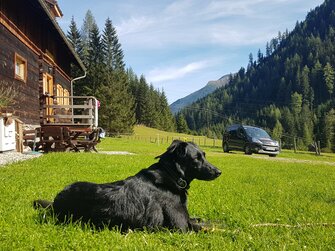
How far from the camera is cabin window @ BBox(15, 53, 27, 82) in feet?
53.6

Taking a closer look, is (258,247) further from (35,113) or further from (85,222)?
(35,113)

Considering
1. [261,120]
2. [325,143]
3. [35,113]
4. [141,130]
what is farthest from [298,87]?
[35,113]

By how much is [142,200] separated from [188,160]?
2.68ft

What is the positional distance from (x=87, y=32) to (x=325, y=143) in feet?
259

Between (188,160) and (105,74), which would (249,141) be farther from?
(105,74)

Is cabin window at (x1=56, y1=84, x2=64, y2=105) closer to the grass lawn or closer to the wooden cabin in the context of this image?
the wooden cabin

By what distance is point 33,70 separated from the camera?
18828mm

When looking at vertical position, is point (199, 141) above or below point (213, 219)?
below

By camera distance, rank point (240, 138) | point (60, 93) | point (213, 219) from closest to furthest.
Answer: point (213, 219)
point (60, 93)
point (240, 138)

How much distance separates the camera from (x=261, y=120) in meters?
180

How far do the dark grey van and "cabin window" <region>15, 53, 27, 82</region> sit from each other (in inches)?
689

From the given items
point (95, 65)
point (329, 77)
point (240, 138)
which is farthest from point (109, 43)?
point (329, 77)

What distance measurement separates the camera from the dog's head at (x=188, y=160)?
4.39 m

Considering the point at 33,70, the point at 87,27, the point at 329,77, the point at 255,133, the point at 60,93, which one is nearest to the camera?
the point at 33,70
